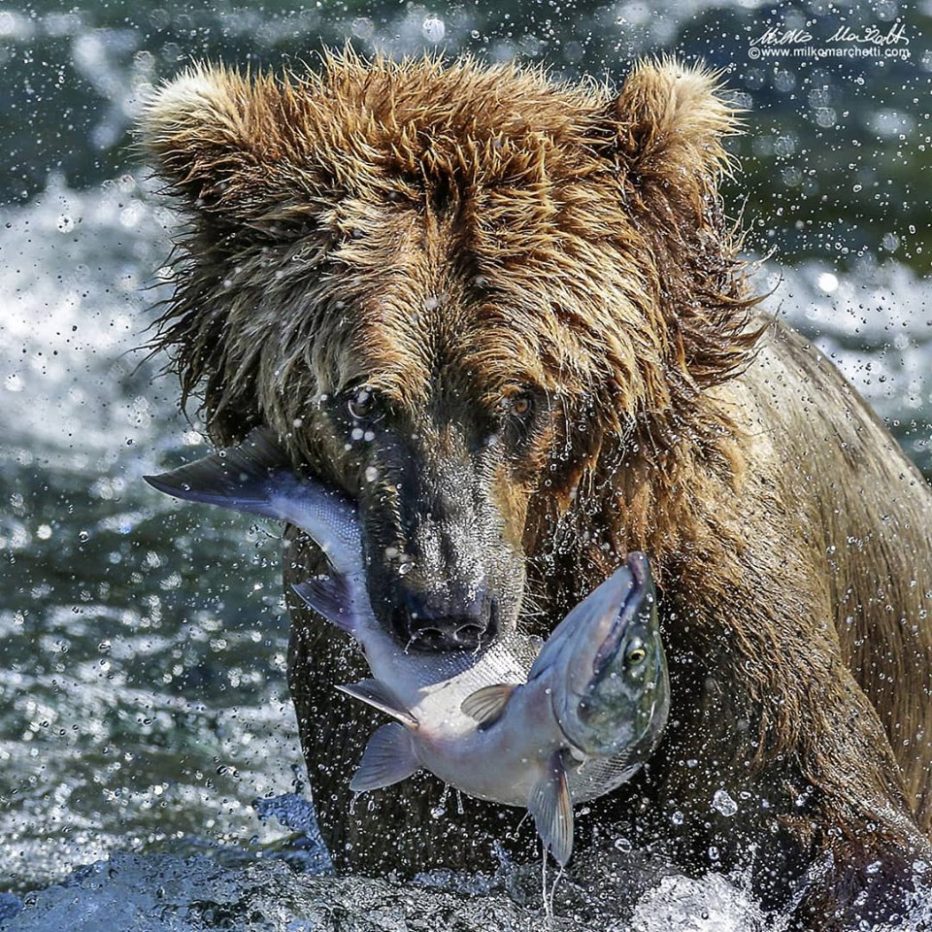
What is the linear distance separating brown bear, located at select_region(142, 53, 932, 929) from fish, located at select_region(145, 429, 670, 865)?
8cm

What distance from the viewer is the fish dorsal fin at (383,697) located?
3.29 m

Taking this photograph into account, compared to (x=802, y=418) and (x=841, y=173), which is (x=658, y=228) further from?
(x=841, y=173)

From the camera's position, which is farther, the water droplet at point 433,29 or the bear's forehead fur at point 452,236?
the water droplet at point 433,29

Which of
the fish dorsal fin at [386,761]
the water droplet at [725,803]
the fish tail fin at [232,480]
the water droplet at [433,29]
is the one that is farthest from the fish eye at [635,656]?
the water droplet at [433,29]

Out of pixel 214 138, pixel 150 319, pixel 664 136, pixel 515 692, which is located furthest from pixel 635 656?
pixel 150 319

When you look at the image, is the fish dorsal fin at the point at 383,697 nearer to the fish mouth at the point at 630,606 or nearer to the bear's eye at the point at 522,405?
the fish mouth at the point at 630,606

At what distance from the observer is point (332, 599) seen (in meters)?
3.54


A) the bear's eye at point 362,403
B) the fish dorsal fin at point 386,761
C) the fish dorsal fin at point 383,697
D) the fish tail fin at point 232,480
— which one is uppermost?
the bear's eye at point 362,403

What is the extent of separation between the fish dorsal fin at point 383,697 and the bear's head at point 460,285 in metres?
0.16

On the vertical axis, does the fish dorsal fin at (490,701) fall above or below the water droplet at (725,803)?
above

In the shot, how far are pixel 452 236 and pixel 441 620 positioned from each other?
90 centimetres
